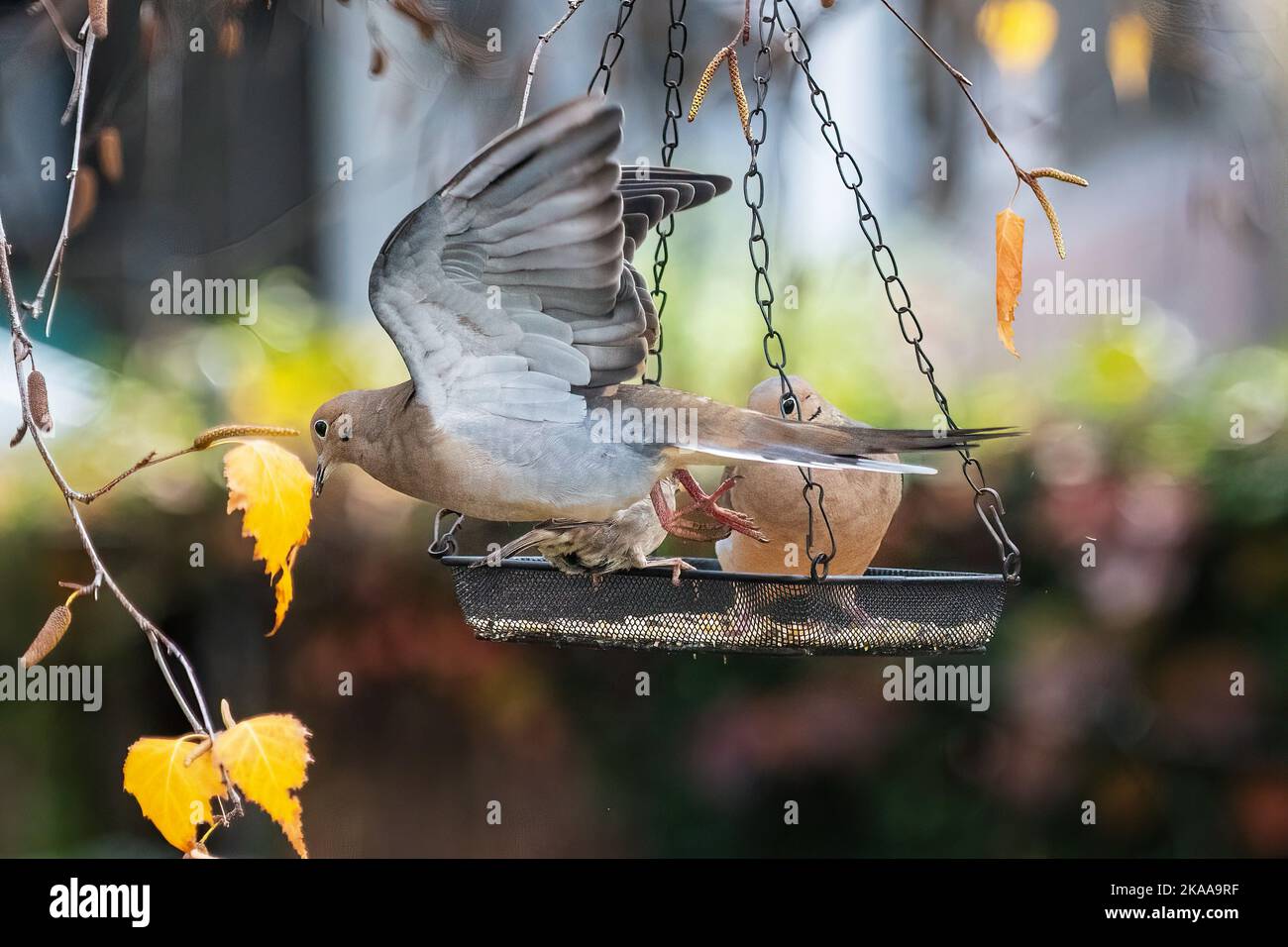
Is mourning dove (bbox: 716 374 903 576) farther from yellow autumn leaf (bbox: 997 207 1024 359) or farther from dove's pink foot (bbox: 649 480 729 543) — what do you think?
yellow autumn leaf (bbox: 997 207 1024 359)

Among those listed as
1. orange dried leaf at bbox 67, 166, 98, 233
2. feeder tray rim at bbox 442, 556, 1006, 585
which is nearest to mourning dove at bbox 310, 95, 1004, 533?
feeder tray rim at bbox 442, 556, 1006, 585

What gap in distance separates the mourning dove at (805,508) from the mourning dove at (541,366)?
13 cm

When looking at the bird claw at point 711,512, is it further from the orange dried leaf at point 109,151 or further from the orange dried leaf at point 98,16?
the orange dried leaf at point 109,151

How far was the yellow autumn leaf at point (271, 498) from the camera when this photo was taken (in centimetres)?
103

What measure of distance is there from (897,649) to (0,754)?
1.89 meters

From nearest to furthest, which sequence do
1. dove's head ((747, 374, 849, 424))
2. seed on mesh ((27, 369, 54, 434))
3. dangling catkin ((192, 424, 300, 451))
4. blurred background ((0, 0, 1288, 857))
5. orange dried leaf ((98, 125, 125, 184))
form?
dangling catkin ((192, 424, 300, 451)) < seed on mesh ((27, 369, 54, 434)) < dove's head ((747, 374, 849, 424)) < orange dried leaf ((98, 125, 125, 184)) < blurred background ((0, 0, 1288, 857))

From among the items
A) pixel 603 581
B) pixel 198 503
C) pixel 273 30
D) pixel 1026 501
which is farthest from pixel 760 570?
pixel 273 30

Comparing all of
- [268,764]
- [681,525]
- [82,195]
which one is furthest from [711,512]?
[82,195]

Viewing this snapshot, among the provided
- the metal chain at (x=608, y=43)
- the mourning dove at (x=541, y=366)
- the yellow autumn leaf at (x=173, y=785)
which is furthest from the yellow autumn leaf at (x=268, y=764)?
the metal chain at (x=608, y=43)

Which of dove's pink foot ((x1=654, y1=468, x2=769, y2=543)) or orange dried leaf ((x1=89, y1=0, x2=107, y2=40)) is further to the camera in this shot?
dove's pink foot ((x1=654, y1=468, x2=769, y2=543))

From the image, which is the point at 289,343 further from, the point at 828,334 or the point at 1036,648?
the point at 1036,648

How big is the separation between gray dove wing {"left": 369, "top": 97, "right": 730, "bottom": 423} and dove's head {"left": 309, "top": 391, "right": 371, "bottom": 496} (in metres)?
0.13

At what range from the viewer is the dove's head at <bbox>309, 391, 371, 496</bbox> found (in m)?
1.37

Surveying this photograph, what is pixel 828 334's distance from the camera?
7.98ft
